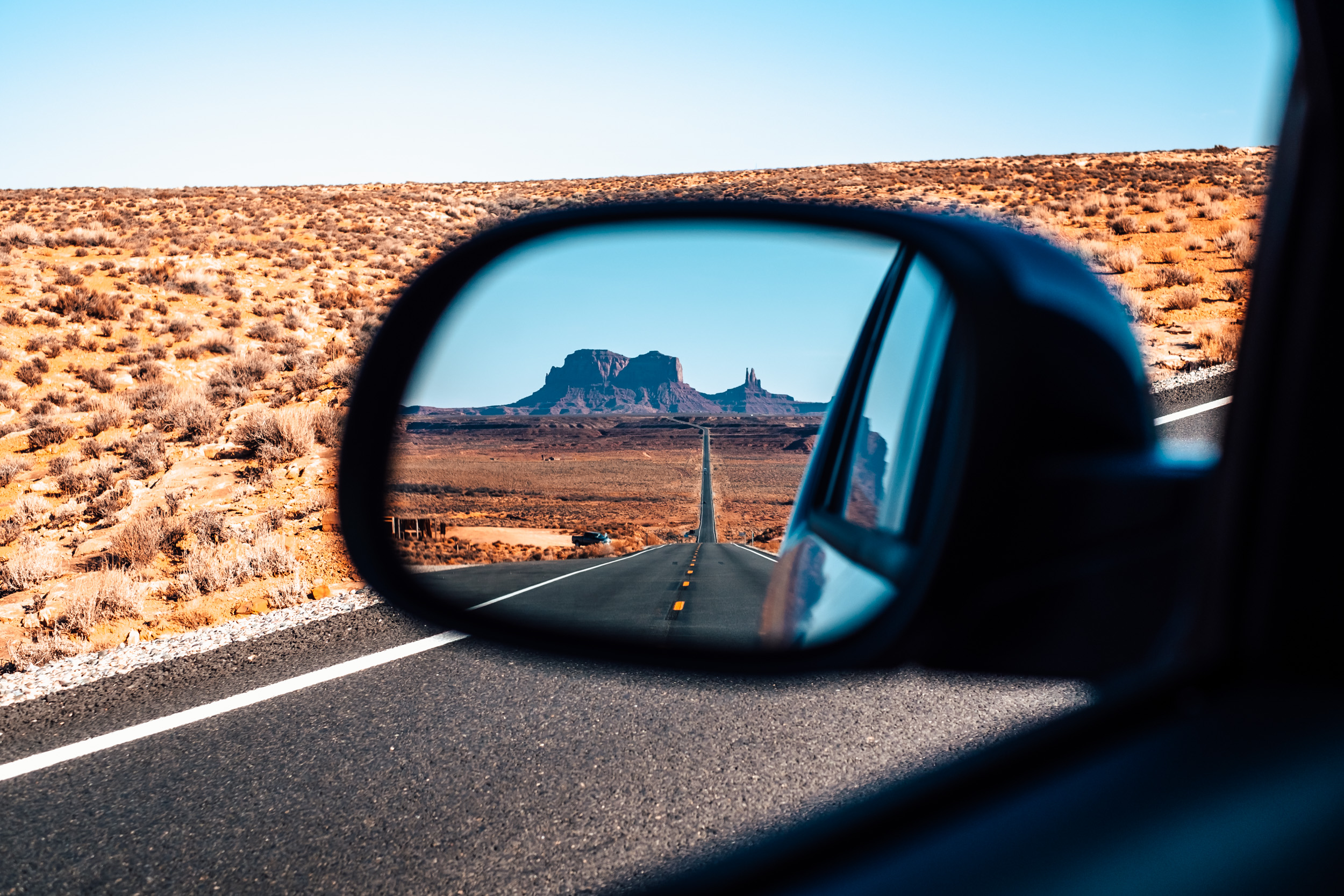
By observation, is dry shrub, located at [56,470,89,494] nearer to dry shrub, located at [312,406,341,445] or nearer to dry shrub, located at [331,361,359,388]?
dry shrub, located at [312,406,341,445]

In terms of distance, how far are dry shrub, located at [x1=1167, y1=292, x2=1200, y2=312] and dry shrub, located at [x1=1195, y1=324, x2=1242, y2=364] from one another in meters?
1.53

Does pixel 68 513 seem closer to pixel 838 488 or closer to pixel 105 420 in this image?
pixel 105 420

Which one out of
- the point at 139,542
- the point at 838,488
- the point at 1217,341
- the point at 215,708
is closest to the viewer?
the point at 838,488

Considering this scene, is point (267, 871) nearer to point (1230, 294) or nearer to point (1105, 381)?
point (1105, 381)

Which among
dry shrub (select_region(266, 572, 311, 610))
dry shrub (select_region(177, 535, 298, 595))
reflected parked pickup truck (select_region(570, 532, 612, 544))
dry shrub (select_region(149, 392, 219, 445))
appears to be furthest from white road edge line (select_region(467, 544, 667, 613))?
Result: dry shrub (select_region(149, 392, 219, 445))

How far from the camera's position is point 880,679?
4281 millimetres

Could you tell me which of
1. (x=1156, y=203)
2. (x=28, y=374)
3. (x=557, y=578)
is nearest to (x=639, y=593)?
(x=557, y=578)

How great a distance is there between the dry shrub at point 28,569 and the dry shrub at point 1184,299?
17.2 m

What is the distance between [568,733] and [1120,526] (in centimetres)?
331

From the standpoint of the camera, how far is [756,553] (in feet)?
7.02

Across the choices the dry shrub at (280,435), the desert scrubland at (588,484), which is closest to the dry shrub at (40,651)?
the desert scrubland at (588,484)

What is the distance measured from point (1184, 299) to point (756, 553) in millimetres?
16336

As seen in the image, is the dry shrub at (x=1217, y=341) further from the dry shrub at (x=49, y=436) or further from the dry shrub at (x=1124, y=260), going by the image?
the dry shrub at (x=49, y=436)

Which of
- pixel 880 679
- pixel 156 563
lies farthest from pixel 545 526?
pixel 156 563
